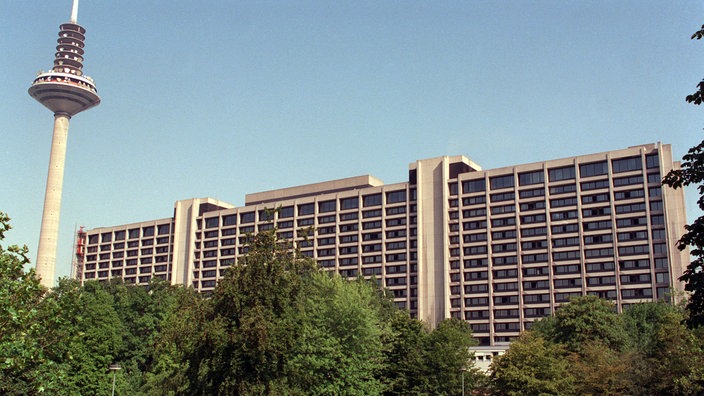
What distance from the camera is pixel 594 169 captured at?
5502 inches

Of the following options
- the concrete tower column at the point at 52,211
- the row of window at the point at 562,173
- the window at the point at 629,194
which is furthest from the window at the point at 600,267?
the concrete tower column at the point at 52,211

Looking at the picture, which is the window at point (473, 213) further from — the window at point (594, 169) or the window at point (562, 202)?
the window at point (594, 169)

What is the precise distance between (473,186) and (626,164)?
106ft

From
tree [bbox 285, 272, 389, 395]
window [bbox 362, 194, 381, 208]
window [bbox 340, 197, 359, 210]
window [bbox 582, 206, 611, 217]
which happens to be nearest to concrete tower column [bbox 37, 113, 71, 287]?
window [bbox 340, 197, 359, 210]

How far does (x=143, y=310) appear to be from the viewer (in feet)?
310

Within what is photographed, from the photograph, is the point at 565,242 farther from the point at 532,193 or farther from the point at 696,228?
the point at 696,228

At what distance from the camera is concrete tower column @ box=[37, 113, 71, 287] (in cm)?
19275

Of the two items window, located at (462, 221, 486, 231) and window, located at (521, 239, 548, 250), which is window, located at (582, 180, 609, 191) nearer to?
window, located at (521, 239, 548, 250)

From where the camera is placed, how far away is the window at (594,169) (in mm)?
138750

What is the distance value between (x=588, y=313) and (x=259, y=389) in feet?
202

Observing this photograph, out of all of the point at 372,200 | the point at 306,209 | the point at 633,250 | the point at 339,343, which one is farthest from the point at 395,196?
the point at 339,343

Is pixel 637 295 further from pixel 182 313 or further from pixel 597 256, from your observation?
pixel 182 313

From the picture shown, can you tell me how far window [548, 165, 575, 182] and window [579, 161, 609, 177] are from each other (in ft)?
6.42

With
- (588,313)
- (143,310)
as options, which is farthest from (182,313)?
(588,313)
